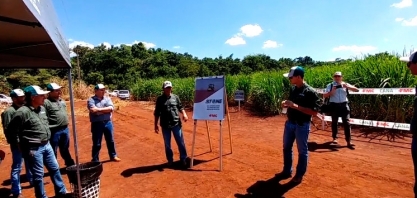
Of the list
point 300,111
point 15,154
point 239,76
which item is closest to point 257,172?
point 300,111

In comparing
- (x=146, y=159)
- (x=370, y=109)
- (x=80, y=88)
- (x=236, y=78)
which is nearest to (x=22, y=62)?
(x=146, y=159)

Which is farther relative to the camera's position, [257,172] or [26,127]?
[257,172]

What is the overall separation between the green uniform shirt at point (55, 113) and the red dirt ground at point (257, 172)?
3.85 feet

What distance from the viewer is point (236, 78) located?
1694cm

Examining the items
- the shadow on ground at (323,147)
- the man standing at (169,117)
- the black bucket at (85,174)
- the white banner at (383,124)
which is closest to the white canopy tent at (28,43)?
the black bucket at (85,174)

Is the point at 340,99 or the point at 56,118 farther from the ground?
the point at 340,99

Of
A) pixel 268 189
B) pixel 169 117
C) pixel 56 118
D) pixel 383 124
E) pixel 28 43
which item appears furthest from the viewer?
pixel 383 124

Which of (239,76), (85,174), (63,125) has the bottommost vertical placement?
(85,174)

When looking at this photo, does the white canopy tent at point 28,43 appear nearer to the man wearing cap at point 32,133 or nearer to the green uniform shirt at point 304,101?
the man wearing cap at point 32,133

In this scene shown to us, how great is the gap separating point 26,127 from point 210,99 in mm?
3287

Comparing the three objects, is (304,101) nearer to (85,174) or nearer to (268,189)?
(268,189)

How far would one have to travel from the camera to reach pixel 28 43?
3.73 m

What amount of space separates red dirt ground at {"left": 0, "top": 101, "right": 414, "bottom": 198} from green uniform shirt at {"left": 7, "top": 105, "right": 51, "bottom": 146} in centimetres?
149

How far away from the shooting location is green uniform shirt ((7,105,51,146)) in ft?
13.3
